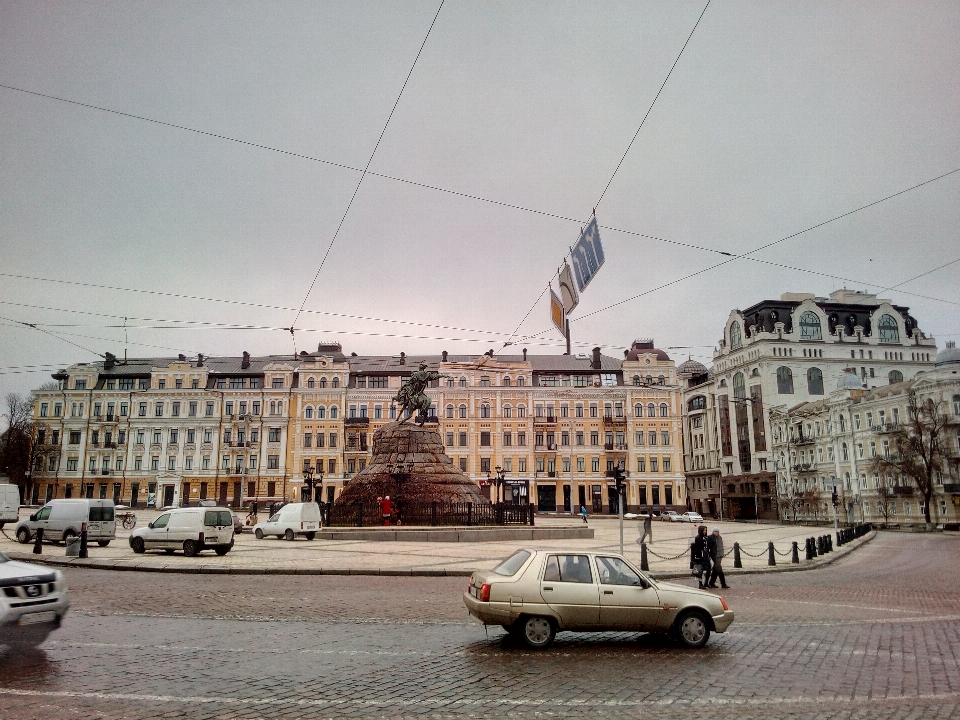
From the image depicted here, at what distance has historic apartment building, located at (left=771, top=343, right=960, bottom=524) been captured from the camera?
196 ft

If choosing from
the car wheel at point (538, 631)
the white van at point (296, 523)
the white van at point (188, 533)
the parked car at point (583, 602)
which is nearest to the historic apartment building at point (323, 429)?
the white van at point (296, 523)

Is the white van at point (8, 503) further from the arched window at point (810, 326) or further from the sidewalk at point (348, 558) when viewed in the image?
the arched window at point (810, 326)

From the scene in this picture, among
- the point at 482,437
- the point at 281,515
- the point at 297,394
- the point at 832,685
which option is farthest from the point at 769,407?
the point at 832,685

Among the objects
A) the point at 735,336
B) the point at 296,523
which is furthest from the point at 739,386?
the point at 296,523

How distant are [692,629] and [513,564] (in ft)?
8.76

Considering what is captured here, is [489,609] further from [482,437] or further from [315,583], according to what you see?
[482,437]

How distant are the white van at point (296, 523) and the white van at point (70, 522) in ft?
23.0

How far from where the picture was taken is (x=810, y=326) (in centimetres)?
8594

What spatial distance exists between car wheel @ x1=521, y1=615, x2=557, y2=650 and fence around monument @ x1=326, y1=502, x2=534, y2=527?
2348 cm

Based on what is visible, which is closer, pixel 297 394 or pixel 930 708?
pixel 930 708

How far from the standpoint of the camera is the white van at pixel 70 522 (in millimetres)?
27156

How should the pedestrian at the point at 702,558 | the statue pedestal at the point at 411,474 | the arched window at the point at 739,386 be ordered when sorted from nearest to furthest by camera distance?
the pedestrian at the point at 702,558
the statue pedestal at the point at 411,474
the arched window at the point at 739,386

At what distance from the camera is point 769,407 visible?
81188mm

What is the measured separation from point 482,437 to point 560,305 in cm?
6222
